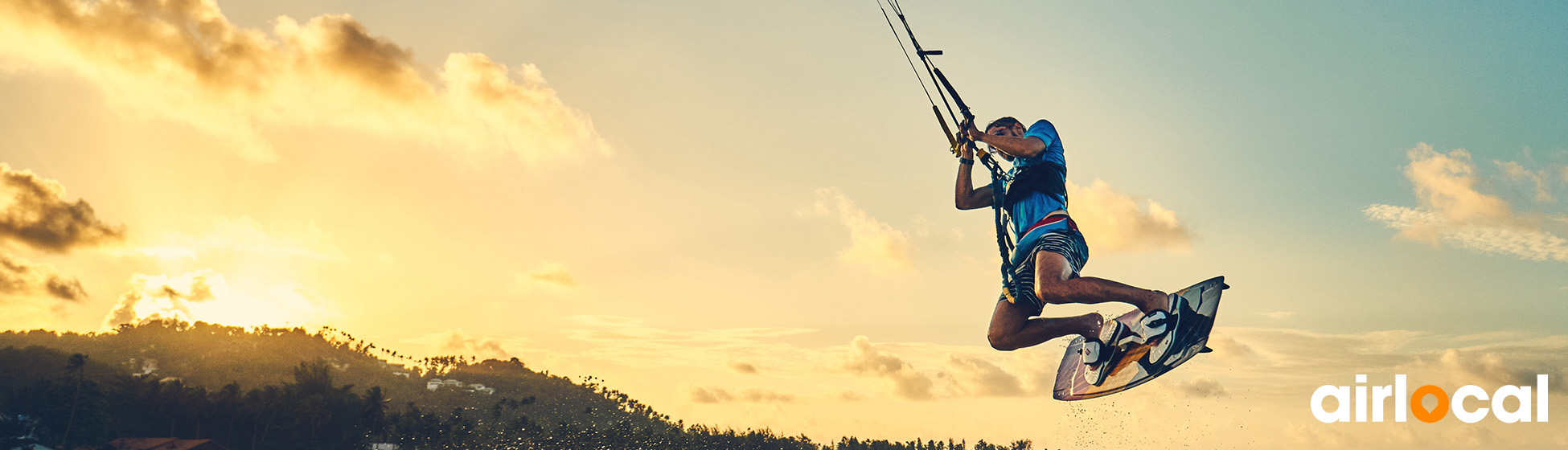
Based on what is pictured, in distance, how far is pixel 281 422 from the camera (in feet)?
234

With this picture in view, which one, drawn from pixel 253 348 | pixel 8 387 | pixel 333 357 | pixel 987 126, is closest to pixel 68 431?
pixel 8 387

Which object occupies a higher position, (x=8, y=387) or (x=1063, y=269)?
(x=1063, y=269)

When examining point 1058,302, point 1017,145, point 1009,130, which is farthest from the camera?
point 1009,130

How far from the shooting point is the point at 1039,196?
26.9 feet

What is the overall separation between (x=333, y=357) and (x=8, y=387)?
8156 centimetres

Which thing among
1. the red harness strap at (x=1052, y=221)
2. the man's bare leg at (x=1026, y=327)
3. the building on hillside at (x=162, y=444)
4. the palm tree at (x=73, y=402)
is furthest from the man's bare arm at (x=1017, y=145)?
the building on hillside at (x=162, y=444)

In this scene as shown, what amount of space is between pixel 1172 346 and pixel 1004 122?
2.64 meters

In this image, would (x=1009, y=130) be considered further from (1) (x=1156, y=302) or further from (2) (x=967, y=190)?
(1) (x=1156, y=302)

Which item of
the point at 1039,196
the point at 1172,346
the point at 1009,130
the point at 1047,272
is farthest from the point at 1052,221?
the point at 1172,346

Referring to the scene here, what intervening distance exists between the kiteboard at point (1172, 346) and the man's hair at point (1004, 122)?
2189mm

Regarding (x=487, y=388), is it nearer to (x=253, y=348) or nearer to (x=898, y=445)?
(x=253, y=348)

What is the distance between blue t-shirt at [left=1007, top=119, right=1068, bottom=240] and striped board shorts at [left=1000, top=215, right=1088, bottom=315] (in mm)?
115

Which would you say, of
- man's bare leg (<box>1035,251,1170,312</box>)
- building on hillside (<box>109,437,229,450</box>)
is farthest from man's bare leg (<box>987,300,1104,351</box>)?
building on hillside (<box>109,437,229,450</box>)

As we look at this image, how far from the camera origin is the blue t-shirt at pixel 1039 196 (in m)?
8.13
